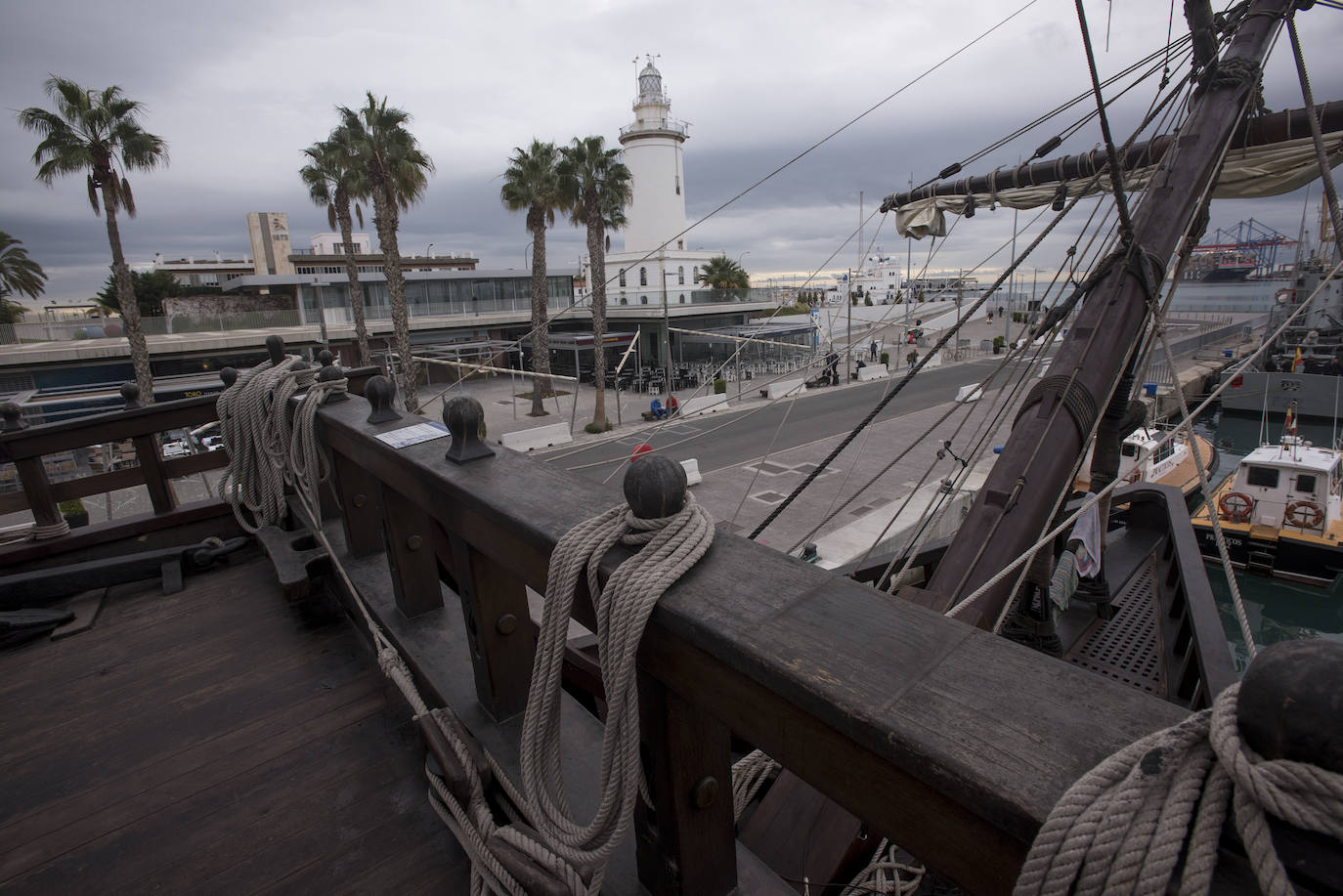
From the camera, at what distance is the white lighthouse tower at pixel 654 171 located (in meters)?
44.8

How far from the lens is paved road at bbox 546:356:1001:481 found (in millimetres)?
18656

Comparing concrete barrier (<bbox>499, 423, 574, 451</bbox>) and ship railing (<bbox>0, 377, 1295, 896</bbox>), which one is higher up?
ship railing (<bbox>0, 377, 1295, 896</bbox>)

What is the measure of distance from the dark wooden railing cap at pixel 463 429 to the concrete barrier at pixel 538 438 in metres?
17.5

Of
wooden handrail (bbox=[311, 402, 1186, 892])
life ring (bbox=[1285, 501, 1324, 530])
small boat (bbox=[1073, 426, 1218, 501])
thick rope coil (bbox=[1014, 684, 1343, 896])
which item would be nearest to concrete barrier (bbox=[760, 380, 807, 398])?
small boat (bbox=[1073, 426, 1218, 501])

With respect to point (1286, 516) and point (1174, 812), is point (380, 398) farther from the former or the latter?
point (1286, 516)

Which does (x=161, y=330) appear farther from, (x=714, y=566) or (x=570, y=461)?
(x=714, y=566)

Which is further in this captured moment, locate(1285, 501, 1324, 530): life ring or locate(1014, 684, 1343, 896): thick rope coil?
locate(1285, 501, 1324, 530): life ring

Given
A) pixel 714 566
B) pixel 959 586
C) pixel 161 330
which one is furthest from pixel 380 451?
pixel 161 330

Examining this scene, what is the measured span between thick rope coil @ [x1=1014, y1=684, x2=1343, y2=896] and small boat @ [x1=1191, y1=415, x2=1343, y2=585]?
17414 mm

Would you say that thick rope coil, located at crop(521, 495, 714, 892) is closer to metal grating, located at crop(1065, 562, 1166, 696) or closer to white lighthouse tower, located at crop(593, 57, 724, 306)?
metal grating, located at crop(1065, 562, 1166, 696)

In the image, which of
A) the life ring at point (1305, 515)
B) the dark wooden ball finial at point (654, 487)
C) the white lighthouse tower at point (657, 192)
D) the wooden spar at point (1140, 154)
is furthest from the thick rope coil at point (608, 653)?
the white lighthouse tower at point (657, 192)

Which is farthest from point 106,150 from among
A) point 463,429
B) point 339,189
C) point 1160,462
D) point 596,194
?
point 1160,462

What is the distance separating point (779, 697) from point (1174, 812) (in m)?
0.47

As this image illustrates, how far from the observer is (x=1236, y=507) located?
50.1 feet
